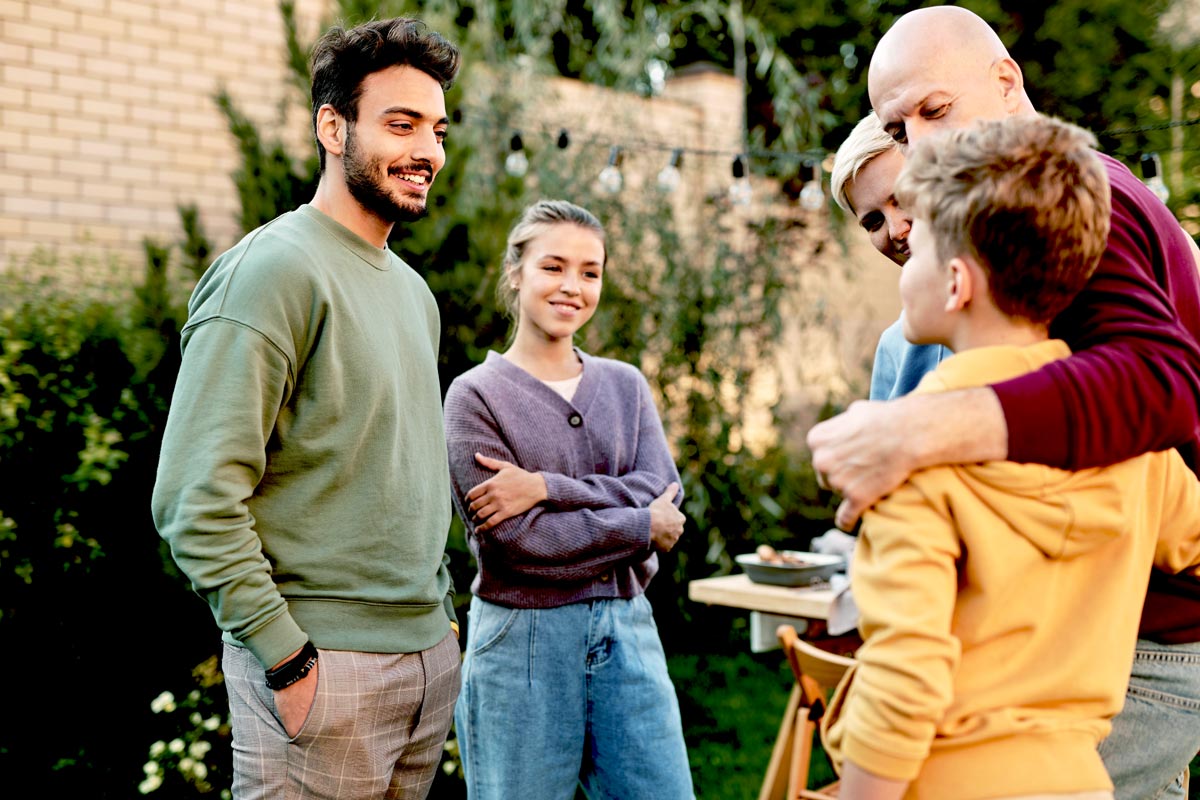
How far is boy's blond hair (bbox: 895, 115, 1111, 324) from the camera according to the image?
1.20 meters

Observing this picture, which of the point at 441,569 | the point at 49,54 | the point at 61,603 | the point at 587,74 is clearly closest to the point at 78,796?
the point at 61,603

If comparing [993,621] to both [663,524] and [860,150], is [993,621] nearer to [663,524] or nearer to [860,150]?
[860,150]

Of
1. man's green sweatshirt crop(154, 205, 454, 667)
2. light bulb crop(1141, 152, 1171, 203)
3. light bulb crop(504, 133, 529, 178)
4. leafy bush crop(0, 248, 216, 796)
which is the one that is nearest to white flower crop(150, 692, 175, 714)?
leafy bush crop(0, 248, 216, 796)

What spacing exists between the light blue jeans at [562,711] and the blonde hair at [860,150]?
1095 millimetres

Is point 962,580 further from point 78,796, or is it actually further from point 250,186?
point 250,186

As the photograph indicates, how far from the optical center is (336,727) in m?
1.85

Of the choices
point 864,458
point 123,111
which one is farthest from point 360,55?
point 123,111

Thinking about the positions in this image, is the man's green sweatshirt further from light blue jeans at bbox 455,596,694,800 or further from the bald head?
the bald head

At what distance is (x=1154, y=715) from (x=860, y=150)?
1074mm

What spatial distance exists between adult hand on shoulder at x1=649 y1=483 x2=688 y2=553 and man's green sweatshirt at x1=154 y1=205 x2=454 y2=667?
1.89ft

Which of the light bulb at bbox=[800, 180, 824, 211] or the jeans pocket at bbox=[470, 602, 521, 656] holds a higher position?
the light bulb at bbox=[800, 180, 824, 211]

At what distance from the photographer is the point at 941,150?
49.6 inches

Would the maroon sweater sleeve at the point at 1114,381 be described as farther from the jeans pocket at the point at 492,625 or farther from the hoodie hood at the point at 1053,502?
the jeans pocket at the point at 492,625

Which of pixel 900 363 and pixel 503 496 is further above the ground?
pixel 900 363
